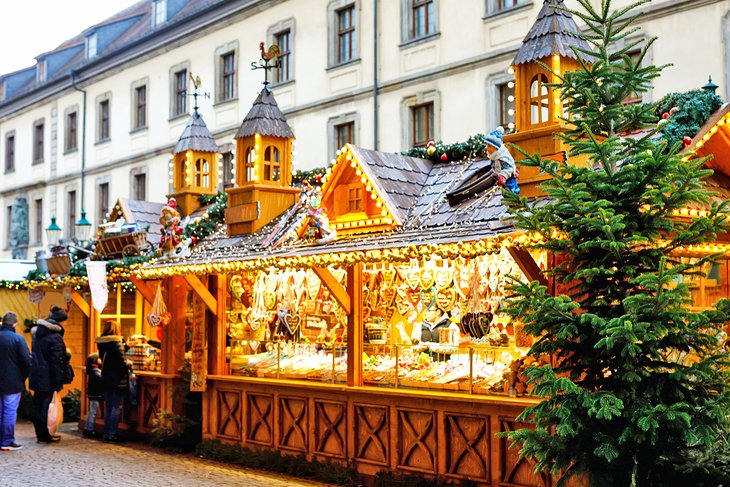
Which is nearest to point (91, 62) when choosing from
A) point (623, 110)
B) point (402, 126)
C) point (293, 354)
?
point (402, 126)

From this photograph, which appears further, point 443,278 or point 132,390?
point 132,390

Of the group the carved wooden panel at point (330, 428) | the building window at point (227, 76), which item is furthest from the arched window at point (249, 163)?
the building window at point (227, 76)

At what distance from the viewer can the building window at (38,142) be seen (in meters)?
39.4

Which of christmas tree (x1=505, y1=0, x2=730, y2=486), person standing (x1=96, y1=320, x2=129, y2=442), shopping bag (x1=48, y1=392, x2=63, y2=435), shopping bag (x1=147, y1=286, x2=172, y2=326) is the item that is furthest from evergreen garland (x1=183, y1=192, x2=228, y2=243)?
christmas tree (x1=505, y1=0, x2=730, y2=486)

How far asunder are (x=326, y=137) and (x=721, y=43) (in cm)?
1057

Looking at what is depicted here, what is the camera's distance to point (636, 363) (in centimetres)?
736

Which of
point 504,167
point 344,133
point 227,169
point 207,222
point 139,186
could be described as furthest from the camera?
point 139,186

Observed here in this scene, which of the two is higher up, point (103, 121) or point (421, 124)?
point (103, 121)

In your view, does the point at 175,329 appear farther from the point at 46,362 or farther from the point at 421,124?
the point at 421,124

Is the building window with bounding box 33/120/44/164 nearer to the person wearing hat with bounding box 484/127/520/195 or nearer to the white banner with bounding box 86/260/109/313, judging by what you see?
the white banner with bounding box 86/260/109/313

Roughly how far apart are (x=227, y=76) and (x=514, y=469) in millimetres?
21297

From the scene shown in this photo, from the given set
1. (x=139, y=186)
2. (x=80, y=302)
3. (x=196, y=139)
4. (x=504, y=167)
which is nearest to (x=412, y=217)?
(x=504, y=167)

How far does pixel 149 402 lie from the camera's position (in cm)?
1603

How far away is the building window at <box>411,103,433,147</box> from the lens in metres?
23.8
